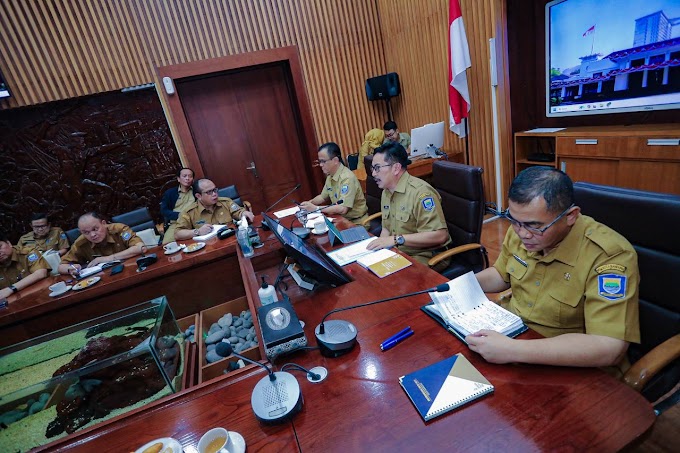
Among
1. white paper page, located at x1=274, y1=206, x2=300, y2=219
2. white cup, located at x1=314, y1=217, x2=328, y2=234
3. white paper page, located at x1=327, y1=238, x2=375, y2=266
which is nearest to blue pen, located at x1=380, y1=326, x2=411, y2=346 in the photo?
white paper page, located at x1=327, y1=238, x2=375, y2=266

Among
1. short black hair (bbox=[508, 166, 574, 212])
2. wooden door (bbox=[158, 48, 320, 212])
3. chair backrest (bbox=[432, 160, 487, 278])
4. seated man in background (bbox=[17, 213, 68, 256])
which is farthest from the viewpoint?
wooden door (bbox=[158, 48, 320, 212])

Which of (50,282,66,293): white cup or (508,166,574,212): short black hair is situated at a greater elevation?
(508,166,574,212): short black hair

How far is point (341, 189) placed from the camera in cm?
298

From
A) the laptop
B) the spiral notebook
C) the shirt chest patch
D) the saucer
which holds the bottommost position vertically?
the saucer

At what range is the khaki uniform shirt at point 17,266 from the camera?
305 cm

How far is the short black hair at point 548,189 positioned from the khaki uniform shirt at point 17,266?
3768 mm

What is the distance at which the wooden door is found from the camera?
14.6ft

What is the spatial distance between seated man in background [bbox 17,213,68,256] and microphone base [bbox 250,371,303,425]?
4.11m

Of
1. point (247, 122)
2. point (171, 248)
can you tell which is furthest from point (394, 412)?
point (247, 122)

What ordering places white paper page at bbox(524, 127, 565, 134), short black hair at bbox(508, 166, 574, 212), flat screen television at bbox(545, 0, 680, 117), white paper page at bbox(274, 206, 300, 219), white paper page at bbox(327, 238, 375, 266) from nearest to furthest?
1. short black hair at bbox(508, 166, 574, 212)
2. white paper page at bbox(327, 238, 375, 266)
3. flat screen television at bbox(545, 0, 680, 117)
4. white paper page at bbox(274, 206, 300, 219)
5. white paper page at bbox(524, 127, 565, 134)

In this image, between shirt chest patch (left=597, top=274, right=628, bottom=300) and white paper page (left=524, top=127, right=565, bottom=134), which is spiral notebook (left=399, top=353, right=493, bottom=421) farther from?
white paper page (left=524, top=127, right=565, bottom=134)

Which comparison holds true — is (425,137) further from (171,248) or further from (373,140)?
(171,248)

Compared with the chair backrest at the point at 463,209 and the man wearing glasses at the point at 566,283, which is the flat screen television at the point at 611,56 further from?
the man wearing glasses at the point at 566,283

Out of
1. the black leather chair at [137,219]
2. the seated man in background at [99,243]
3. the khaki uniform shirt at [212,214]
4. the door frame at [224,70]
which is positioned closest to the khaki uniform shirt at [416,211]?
the khaki uniform shirt at [212,214]
